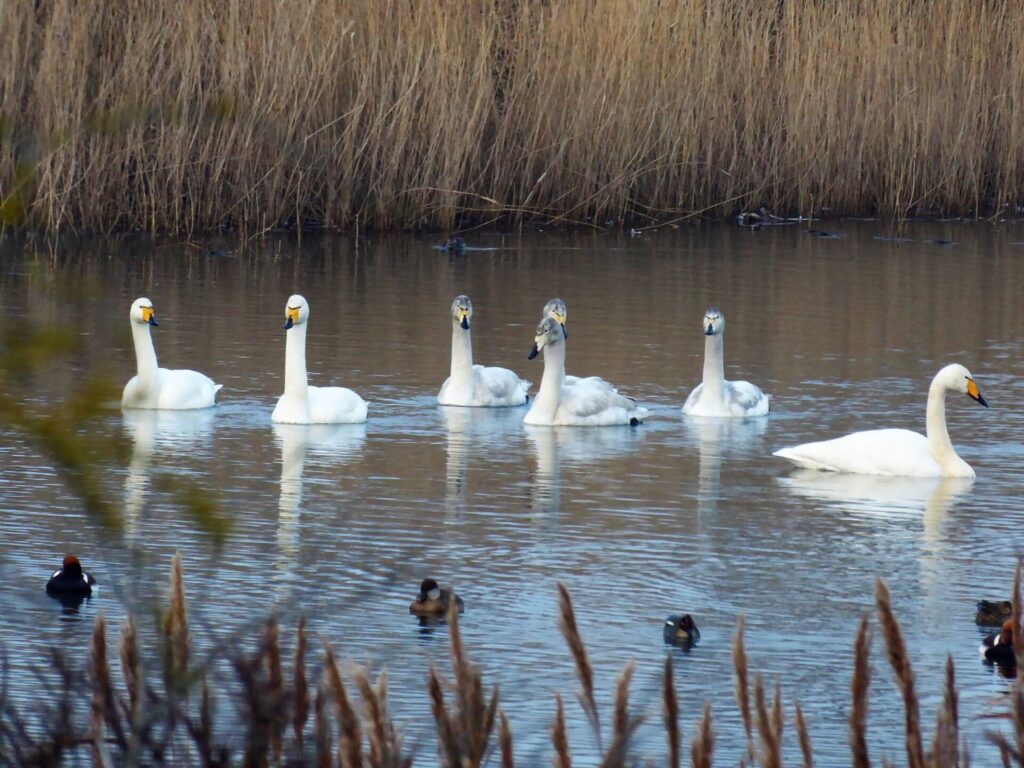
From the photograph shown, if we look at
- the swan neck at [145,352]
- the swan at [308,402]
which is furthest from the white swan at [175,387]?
the swan at [308,402]

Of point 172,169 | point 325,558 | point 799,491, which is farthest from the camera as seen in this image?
point 172,169

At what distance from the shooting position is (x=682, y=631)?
5.97 meters

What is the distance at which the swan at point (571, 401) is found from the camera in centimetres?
1027

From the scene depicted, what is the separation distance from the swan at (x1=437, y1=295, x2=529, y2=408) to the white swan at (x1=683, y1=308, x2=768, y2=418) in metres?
1.07

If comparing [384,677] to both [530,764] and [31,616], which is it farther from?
[31,616]

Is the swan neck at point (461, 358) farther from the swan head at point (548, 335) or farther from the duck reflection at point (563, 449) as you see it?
the duck reflection at point (563, 449)

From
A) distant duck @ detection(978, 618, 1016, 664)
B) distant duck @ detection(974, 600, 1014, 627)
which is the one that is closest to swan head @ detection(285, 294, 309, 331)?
distant duck @ detection(974, 600, 1014, 627)

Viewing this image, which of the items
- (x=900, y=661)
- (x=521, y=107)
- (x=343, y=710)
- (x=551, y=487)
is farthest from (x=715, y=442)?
(x=521, y=107)

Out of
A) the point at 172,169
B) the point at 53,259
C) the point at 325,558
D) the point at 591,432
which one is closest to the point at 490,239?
the point at 172,169

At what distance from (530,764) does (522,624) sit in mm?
3715

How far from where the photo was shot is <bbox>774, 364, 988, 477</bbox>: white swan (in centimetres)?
899

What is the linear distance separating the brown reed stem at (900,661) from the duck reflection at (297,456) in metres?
4.80

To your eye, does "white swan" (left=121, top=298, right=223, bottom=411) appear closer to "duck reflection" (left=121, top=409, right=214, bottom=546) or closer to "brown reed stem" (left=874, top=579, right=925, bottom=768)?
"duck reflection" (left=121, top=409, right=214, bottom=546)

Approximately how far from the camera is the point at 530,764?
254 cm
